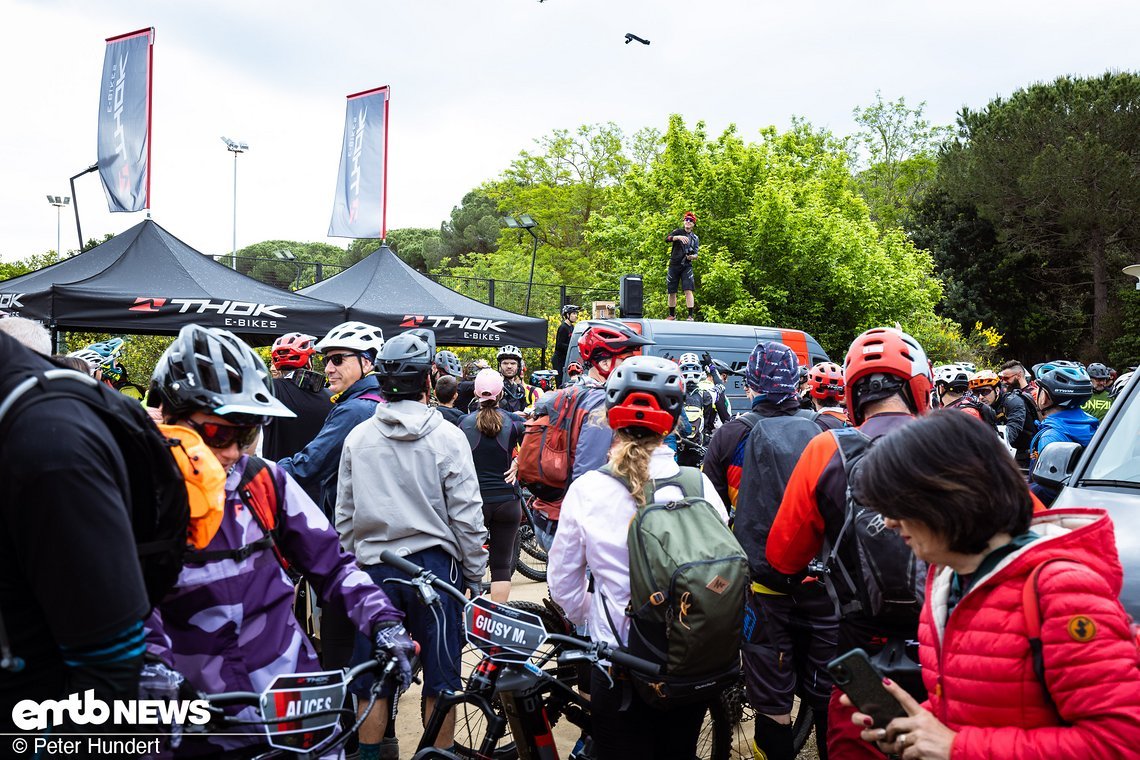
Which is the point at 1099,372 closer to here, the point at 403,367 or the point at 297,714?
the point at 403,367

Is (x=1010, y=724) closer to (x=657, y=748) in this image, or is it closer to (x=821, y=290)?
(x=657, y=748)

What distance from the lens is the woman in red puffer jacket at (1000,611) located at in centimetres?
161

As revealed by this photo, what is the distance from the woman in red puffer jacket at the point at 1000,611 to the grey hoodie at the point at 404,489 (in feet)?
8.76

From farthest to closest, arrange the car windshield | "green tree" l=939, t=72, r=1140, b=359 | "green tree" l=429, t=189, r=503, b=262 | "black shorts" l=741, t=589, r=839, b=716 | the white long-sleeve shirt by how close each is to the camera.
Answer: "green tree" l=429, t=189, r=503, b=262
"green tree" l=939, t=72, r=1140, b=359
"black shorts" l=741, t=589, r=839, b=716
the car windshield
the white long-sleeve shirt

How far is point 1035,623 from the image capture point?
169cm

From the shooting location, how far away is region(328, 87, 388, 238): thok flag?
1364 centimetres

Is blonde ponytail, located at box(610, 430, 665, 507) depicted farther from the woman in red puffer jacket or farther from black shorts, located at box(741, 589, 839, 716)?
black shorts, located at box(741, 589, 839, 716)

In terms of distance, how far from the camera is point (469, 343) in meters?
11.2

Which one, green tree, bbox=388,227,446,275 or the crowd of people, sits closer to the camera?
the crowd of people

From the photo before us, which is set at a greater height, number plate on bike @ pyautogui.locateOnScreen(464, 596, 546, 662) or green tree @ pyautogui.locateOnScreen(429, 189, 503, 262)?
green tree @ pyautogui.locateOnScreen(429, 189, 503, 262)

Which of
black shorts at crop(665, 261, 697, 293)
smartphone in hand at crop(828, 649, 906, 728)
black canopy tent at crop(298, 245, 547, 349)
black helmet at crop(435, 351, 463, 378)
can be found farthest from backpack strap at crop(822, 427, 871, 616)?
black shorts at crop(665, 261, 697, 293)

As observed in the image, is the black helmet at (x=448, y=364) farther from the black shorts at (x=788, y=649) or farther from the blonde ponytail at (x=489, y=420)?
the black shorts at (x=788, y=649)

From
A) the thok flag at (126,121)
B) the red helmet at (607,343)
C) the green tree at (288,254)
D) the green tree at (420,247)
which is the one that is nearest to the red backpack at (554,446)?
the red helmet at (607,343)

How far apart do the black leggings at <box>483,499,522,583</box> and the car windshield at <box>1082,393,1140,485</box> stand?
151 inches
